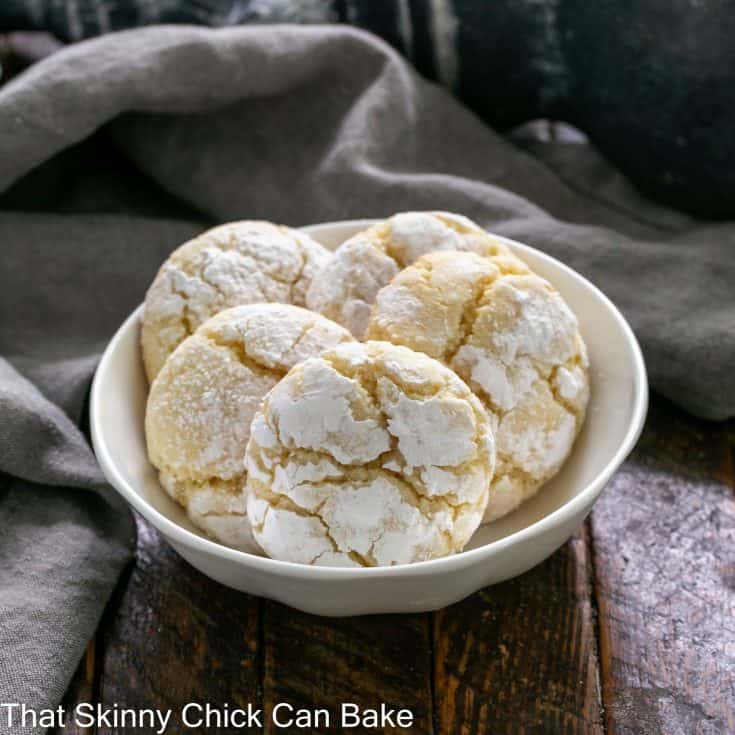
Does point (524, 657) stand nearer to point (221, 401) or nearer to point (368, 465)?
point (368, 465)

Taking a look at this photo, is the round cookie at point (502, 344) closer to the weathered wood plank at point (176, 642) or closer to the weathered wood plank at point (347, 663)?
the weathered wood plank at point (347, 663)

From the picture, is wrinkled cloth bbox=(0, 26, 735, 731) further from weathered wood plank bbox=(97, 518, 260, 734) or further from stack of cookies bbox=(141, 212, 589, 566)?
stack of cookies bbox=(141, 212, 589, 566)

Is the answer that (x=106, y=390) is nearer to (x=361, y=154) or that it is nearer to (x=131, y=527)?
(x=131, y=527)

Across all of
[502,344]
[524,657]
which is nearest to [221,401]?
[502,344]

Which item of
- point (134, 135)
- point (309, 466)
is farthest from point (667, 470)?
point (134, 135)

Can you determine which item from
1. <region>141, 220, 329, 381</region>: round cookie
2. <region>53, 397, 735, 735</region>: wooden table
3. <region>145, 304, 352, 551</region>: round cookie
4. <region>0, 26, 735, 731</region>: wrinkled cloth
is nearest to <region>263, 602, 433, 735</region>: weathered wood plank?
<region>53, 397, 735, 735</region>: wooden table

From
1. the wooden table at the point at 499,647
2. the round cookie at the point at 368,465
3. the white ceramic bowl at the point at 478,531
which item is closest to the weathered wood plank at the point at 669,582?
the wooden table at the point at 499,647
